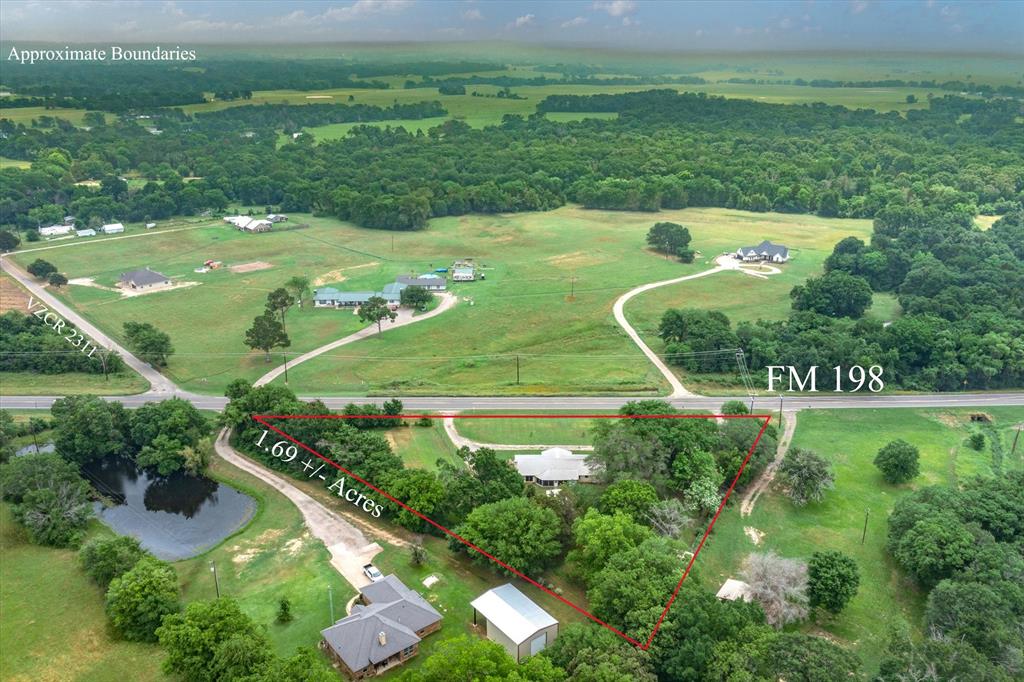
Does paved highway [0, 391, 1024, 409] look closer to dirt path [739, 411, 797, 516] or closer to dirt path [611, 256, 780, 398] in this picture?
dirt path [739, 411, 797, 516]

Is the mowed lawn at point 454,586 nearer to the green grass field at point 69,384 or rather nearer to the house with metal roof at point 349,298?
the green grass field at point 69,384

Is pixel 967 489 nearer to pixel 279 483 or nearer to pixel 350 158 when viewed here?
pixel 279 483

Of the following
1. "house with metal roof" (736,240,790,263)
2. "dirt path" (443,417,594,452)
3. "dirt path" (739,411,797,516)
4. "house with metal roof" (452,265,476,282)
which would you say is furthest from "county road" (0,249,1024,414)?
"house with metal roof" (736,240,790,263)

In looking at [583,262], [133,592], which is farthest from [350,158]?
[133,592]

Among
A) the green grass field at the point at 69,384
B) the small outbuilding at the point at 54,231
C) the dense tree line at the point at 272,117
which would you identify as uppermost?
the dense tree line at the point at 272,117

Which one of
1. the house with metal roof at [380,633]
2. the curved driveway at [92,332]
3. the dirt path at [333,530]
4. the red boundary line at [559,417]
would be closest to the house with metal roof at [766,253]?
the red boundary line at [559,417]

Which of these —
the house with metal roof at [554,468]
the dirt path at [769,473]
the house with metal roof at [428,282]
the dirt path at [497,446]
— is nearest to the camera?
the dirt path at [769,473]

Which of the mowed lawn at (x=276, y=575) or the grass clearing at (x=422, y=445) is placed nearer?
the mowed lawn at (x=276, y=575)
